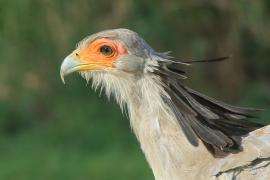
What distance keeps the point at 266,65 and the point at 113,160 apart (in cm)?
471

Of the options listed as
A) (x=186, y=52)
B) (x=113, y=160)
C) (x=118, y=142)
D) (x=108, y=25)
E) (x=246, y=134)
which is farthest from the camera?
(x=186, y=52)

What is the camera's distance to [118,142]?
11.4 m

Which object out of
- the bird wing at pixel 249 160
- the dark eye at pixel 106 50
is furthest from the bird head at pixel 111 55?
the bird wing at pixel 249 160

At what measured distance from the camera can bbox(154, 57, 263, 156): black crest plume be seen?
4.62m

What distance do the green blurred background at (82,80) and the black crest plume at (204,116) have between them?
4.60 m

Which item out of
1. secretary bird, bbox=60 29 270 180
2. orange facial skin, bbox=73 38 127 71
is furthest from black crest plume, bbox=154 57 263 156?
orange facial skin, bbox=73 38 127 71

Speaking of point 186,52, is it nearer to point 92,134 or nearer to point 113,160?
point 92,134

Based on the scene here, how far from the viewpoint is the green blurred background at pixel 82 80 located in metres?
10.1

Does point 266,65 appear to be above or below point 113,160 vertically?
above

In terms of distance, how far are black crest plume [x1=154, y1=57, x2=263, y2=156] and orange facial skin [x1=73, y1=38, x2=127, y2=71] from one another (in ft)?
0.93

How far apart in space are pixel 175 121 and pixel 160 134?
11cm

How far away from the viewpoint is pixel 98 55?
4.93 m

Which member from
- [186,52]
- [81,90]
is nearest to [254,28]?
[186,52]

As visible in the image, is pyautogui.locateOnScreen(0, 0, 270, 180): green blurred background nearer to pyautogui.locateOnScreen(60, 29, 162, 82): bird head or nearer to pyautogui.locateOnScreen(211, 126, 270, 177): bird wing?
pyautogui.locateOnScreen(60, 29, 162, 82): bird head
